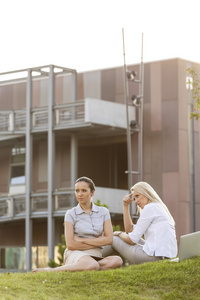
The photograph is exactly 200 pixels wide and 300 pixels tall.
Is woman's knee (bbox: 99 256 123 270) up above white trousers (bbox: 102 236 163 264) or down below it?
below

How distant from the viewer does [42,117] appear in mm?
34625

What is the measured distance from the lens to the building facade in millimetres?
33688

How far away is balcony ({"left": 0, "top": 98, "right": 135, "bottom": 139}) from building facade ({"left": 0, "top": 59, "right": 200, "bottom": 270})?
0.15 feet

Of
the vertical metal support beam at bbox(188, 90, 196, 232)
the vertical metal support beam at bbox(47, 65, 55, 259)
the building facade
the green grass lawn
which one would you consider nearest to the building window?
the building facade

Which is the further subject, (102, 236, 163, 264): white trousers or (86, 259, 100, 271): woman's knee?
(102, 236, 163, 264): white trousers

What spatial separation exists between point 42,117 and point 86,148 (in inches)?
145

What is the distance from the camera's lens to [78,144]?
121 ft

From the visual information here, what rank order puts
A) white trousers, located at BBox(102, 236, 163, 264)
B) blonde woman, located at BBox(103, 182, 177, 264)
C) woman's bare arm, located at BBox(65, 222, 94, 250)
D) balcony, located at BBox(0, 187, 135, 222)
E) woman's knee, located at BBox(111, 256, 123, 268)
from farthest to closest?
balcony, located at BBox(0, 187, 135, 222) < white trousers, located at BBox(102, 236, 163, 264) < blonde woman, located at BBox(103, 182, 177, 264) < woman's knee, located at BBox(111, 256, 123, 268) < woman's bare arm, located at BBox(65, 222, 94, 250)

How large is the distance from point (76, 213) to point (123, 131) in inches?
917

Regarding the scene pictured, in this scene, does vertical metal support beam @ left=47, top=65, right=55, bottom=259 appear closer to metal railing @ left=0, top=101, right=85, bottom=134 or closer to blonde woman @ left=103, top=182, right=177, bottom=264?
metal railing @ left=0, top=101, right=85, bottom=134

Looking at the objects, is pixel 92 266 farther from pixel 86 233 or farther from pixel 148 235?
pixel 148 235

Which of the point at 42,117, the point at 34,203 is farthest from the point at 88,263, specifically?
the point at 42,117

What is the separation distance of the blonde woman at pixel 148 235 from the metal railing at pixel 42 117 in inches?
825

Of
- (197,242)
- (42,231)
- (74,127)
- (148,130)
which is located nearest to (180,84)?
(148,130)
